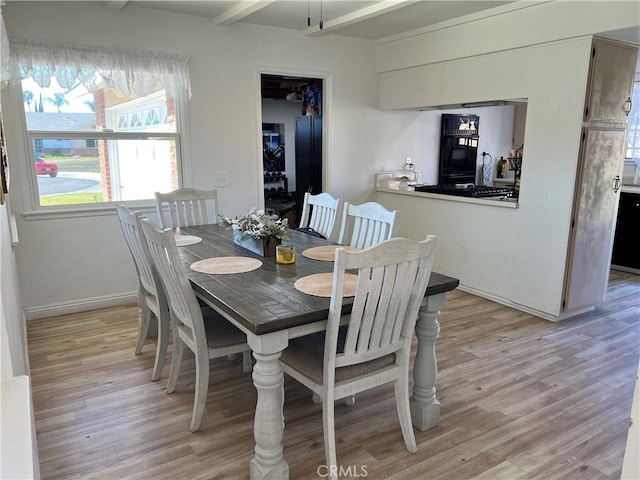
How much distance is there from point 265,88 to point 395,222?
5.08 meters

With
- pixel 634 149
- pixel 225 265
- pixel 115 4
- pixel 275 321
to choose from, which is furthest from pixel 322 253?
pixel 634 149

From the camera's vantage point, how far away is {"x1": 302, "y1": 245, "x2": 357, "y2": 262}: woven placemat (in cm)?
261

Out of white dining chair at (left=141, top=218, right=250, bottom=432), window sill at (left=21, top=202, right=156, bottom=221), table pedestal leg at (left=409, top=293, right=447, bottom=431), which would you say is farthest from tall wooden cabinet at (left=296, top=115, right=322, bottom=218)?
table pedestal leg at (left=409, top=293, right=447, bottom=431)

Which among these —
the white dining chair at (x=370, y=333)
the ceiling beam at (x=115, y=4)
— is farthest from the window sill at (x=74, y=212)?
→ the white dining chair at (x=370, y=333)

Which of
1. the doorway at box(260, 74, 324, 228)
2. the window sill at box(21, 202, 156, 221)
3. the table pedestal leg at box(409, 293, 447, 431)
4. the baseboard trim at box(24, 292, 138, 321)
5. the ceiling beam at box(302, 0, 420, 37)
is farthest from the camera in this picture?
the doorway at box(260, 74, 324, 228)

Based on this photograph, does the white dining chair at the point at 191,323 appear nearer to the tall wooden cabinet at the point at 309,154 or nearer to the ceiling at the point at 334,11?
the ceiling at the point at 334,11

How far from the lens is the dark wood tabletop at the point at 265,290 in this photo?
1772 millimetres

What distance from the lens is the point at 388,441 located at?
2.21 metres

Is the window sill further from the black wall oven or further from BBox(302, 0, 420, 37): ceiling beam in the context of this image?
the black wall oven

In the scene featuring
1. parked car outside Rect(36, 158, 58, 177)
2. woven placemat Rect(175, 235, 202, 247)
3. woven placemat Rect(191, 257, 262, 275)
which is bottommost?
woven placemat Rect(191, 257, 262, 275)

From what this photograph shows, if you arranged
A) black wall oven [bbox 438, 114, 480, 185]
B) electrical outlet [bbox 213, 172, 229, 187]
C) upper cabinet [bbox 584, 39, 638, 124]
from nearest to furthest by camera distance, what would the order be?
upper cabinet [bbox 584, 39, 638, 124], electrical outlet [bbox 213, 172, 229, 187], black wall oven [bbox 438, 114, 480, 185]

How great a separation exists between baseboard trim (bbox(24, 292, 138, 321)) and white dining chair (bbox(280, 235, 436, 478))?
248 centimetres

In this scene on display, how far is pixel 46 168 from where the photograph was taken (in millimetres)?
3627

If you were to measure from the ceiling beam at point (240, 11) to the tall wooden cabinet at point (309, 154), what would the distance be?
1.55 metres
